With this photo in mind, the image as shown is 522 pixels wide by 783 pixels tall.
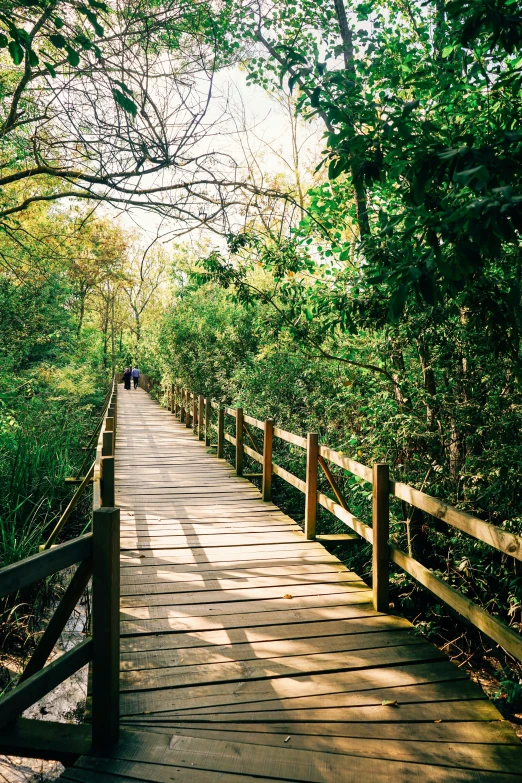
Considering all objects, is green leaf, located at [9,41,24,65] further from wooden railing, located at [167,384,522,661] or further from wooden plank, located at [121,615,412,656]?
wooden plank, located at [121,615,412,656]

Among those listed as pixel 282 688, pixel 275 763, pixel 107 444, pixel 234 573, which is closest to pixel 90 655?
pixel 275 763

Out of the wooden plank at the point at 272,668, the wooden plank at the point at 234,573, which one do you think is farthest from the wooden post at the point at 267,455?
the wooden plank at the point at 272,668

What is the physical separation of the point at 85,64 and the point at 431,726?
6988 mm

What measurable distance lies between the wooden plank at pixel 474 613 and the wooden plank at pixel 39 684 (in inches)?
76.3

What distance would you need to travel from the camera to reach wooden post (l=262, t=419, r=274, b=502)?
7.78 metres

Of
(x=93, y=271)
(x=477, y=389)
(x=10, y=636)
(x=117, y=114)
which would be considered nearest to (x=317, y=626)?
(x=477, y=389)

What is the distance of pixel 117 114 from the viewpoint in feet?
20.3

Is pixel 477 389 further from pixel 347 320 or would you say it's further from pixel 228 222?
pixel 228 222

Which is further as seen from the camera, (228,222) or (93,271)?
(93,271)

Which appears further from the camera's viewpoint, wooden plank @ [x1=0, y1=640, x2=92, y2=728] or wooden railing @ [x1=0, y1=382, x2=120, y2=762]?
wooden railing @ [x1=0, y1=382, x2=120, y2=762]

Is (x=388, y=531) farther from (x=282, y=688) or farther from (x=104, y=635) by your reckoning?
(x=104, y=635)

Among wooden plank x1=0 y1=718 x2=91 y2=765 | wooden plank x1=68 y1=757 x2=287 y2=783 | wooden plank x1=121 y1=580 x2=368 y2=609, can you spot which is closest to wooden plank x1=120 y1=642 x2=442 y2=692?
wooden plank x1=0 y1=718 x2=91 y2=765

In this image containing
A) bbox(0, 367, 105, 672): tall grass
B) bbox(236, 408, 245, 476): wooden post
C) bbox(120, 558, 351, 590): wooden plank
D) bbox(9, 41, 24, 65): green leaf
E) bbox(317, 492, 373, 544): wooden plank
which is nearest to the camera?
bbox(9, 41, 24, 65): green leaf

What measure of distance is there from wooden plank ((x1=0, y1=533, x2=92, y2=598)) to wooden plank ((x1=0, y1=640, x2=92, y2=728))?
0.37 metres
